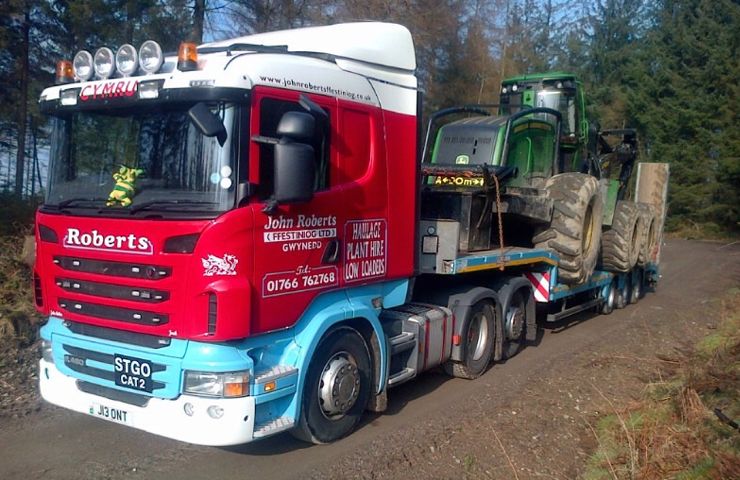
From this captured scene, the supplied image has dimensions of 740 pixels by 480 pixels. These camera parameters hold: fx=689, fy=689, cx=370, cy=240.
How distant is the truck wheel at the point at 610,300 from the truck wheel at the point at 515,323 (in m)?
3.72

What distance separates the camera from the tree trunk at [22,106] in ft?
39.9

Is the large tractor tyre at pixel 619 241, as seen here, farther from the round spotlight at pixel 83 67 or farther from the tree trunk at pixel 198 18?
the tree trunk at pixel 198 18

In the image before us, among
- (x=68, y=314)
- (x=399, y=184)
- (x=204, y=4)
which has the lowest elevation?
(x=68, y=314)

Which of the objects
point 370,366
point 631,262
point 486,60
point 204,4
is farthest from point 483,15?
point 370,366

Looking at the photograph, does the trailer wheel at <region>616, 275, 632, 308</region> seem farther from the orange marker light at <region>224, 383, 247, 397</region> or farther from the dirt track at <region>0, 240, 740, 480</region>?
the orange marker light at <region>224, 383, 247, 397</region>

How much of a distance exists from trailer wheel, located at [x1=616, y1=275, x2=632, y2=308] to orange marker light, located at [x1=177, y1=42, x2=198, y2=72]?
9.71m

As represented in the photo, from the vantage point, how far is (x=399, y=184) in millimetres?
6047

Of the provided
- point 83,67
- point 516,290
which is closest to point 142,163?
point 83,67

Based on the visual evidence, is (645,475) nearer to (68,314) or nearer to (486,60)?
(68,314)

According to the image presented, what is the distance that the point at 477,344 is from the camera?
7.65 meters

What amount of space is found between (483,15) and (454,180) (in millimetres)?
19289

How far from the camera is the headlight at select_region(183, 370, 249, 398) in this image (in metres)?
4.46

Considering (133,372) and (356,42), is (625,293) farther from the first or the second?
(133,372)

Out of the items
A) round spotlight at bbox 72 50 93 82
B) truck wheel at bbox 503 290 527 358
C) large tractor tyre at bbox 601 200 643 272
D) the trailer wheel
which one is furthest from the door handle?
the trailer wheel
